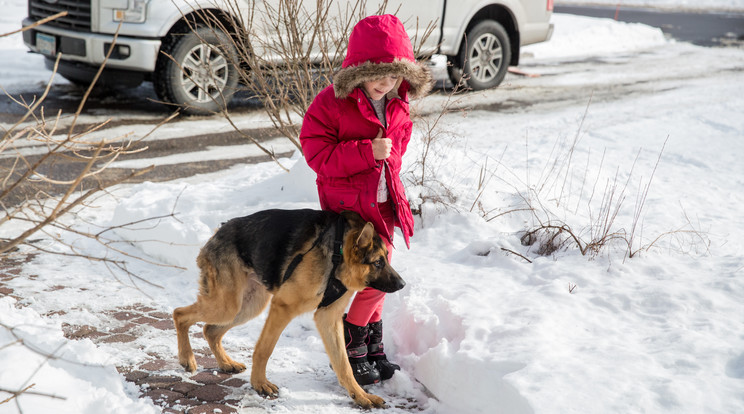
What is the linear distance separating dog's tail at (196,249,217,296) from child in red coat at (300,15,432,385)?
2.26ft

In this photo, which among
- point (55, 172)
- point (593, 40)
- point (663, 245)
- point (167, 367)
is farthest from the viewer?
point (593, 40)

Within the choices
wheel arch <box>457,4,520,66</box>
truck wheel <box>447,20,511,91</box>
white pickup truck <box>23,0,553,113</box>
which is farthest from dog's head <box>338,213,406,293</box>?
wheel arch <box>457,4,520,66</box>

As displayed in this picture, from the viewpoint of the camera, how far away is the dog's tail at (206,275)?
134 inches

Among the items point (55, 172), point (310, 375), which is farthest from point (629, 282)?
point (55, 172)

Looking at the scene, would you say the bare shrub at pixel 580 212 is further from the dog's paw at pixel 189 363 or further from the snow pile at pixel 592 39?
the snow pile at pixel 592 39

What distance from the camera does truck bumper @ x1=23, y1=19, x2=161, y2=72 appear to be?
784cm

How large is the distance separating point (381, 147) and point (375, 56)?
1.48 feet

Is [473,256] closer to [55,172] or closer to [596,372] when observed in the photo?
[596,372]

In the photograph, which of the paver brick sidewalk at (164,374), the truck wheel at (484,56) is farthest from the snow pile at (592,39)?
the paver brick sidewalk at (164,374)

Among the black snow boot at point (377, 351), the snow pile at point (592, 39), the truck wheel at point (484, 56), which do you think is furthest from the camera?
Result: the snow pile at point (592, 39)

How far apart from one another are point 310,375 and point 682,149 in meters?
6.09

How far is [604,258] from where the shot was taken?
14.8 ft

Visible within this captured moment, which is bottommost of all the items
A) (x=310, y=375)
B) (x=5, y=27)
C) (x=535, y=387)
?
(x=310, y=375)

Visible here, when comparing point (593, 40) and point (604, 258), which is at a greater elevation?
point (593, 40)
